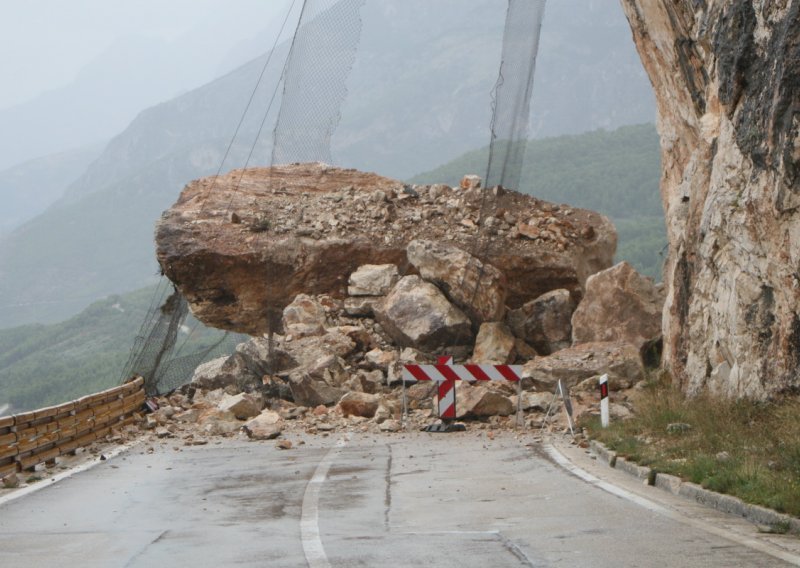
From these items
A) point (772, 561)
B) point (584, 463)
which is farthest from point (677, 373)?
point (772, 561)

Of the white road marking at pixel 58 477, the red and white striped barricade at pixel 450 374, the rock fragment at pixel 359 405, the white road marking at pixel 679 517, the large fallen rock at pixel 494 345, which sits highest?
the large fallen rock at pixel 494 345

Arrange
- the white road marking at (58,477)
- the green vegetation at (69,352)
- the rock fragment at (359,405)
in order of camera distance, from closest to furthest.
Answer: the white road marking at (58,477), the rock fragment at (359,405), the green vegetation at (69,352)

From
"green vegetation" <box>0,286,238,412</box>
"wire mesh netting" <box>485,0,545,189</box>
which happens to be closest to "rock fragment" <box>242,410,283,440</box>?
"wire mesh netting" <box>485,0,545,189</box>

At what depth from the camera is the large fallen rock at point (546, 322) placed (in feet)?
82.7

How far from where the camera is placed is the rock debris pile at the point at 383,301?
2073 centimetres

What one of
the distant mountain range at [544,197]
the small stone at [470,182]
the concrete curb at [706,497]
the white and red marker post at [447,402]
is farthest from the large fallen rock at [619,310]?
the distant mountain range at [544,197]

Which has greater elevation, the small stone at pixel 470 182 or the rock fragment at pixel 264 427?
the small stone at pixel 470 182

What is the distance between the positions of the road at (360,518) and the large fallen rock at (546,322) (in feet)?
32.5

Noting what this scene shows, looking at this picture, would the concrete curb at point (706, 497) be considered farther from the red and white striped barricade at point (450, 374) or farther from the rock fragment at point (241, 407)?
the rock fragment at point (241, 407)

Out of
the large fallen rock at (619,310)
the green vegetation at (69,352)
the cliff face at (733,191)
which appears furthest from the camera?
the green vegetation at (69,352)

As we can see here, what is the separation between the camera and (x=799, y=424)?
11.3m

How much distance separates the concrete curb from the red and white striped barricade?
533 centimetres

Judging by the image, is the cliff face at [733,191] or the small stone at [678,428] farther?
the small stone at [678,428]

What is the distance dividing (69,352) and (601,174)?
53.4 meters
